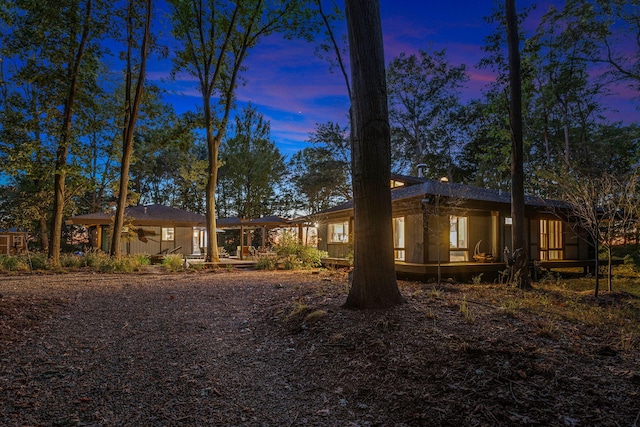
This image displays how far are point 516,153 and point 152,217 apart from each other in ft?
59.0

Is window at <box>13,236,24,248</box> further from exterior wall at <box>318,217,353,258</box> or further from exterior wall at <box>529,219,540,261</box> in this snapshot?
exterior wall at <box>529,219,540,261</box>

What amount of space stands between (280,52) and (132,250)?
47.8ft

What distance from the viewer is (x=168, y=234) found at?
72.1ft

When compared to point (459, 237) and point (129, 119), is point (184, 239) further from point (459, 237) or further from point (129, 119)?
point (459, 237)

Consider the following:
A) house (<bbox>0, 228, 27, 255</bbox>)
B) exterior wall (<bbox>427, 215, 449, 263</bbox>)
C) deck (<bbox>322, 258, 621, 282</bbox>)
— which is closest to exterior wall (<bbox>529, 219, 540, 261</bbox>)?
deck (<bbox>322, 258, 621, 282</bbox>)

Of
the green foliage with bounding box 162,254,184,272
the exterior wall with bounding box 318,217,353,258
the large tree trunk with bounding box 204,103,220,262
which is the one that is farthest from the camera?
the exterior wall with bounding box 318,217,353,258

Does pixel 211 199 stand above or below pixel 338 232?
above

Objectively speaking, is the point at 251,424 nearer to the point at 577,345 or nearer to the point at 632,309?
the point at 577,345

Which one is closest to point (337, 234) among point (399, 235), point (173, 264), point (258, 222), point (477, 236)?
point (399, 235)

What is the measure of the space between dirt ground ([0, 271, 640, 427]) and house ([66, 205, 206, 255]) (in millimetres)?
15066

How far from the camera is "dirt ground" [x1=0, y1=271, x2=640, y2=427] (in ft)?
7.64

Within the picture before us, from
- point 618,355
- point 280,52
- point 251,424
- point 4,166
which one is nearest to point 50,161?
point 4,166

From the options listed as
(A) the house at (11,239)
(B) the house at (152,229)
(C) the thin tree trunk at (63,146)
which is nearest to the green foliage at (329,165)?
(B) the house at (152,229)

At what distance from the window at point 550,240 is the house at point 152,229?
1698 centimetres
